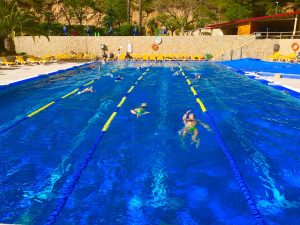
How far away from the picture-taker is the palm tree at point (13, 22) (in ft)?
65.5

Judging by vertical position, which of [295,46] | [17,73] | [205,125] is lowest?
[205,125]

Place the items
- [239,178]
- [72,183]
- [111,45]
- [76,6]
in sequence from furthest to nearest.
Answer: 1. [76,6]
2. [111,45]
3. [239,178]
4. [72,183]

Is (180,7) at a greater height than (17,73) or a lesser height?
greater

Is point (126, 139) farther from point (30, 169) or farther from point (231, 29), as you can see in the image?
point (231, 29)

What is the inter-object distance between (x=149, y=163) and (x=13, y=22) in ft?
63.8

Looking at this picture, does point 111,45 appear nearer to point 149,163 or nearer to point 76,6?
point 76,6

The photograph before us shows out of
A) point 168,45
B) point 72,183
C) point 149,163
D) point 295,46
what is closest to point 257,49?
point 295,46

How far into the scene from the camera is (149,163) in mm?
5324

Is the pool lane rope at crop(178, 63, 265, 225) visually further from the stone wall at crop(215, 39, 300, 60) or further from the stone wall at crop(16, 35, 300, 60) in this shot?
the stone wall at crop(16, 35, 300, 60)

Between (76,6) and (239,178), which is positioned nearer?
(239,178)

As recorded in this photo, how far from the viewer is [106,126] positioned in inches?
291

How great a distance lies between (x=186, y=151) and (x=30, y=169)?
3.07 meters

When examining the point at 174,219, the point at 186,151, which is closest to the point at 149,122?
the point at 186,151

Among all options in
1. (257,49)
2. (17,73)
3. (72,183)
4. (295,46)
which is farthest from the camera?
(257,49)
